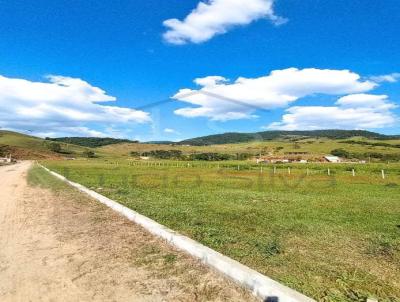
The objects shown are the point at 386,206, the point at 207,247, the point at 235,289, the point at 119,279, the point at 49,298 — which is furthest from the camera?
the point at 386,206

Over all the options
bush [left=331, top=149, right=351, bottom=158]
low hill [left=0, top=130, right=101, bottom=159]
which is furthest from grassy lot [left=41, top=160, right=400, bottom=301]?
low hill [left=0, top=130, right=101, bottom=159]

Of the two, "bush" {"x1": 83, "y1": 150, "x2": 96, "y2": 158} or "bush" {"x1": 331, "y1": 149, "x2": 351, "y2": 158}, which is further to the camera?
"bush" {"x1": 83, "y1": 150, "x2": 96, "y2": 158}

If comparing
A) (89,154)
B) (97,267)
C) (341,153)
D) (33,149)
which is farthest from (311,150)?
(97,267)

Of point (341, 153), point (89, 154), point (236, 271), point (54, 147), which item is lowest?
point (236, 271)

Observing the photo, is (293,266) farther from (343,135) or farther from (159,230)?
(343,135)

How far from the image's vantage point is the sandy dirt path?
5031 mm

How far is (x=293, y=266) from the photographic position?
5.96 m

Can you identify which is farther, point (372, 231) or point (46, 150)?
point (46, 150)

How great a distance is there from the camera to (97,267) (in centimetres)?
623

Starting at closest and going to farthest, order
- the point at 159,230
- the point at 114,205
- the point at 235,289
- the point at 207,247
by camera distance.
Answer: the point at 235,289 < the point at 207,247 < the point at 159,230 < the point at 114,205

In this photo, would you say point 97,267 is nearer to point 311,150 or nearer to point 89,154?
point 311,150

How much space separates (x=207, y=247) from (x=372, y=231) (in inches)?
170

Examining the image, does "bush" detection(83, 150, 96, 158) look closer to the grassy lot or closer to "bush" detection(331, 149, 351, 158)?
"bush" detection(331, 149, 351, 158)

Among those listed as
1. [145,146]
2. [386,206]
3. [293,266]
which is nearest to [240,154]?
[145,146]
